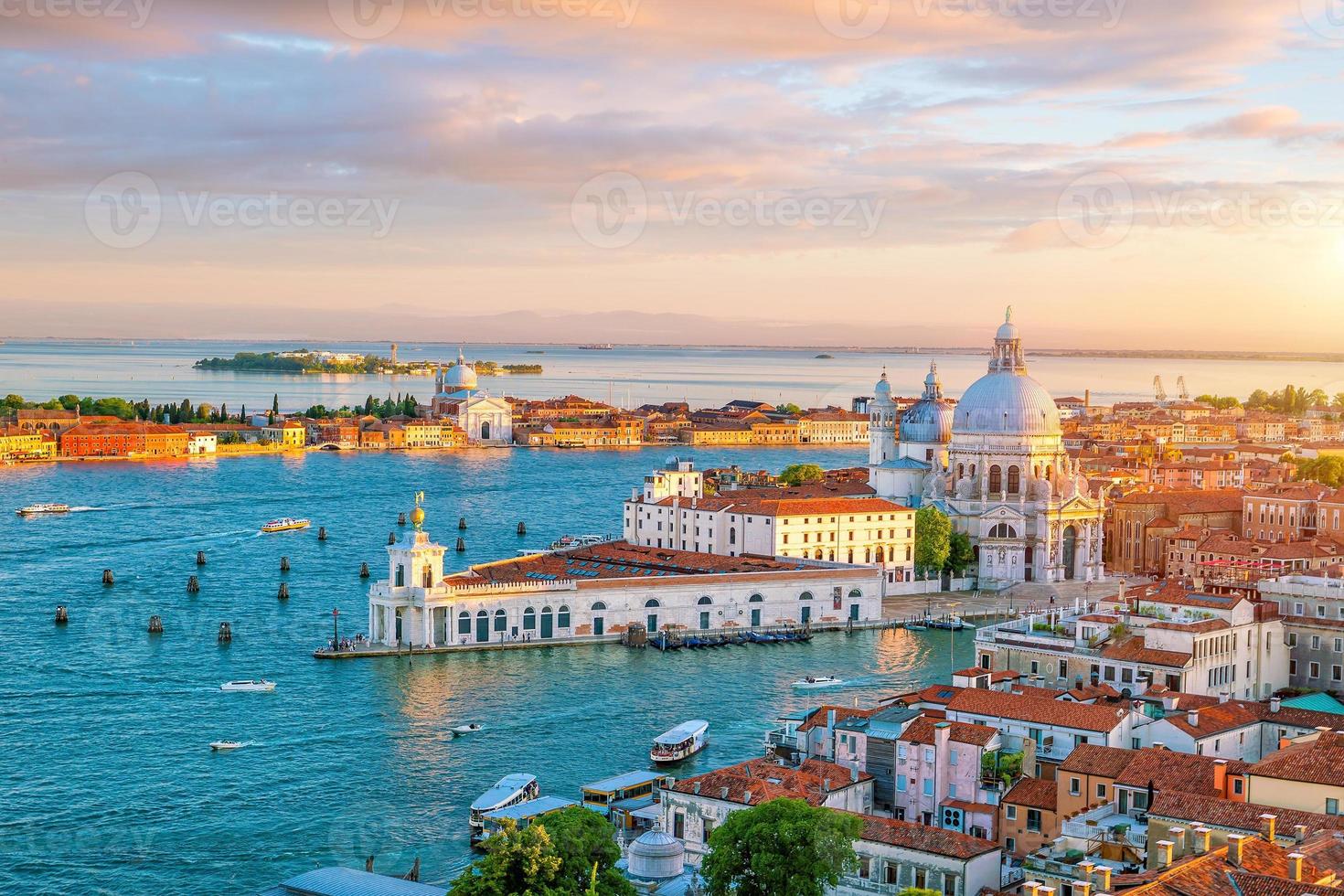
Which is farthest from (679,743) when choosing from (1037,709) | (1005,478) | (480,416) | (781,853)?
(480,416)

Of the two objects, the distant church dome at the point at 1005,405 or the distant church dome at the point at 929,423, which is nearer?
the distant church dome at the point at 1005,405

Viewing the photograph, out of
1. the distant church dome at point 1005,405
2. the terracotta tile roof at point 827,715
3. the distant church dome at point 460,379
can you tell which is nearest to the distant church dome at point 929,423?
the distant church dome at point 1005,405

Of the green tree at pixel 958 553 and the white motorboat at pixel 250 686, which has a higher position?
the green tree at pixel 958 553

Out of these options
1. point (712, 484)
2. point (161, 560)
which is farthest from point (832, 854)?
point (712, 484)

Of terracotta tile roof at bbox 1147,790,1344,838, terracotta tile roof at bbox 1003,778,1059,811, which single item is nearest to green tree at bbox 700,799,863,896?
terracotta tile roof at bbox 1147,790,1344,838

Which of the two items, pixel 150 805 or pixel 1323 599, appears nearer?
pixel 150 805

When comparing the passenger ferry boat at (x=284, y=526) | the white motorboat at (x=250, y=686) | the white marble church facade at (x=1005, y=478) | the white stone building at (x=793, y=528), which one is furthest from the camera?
the passenger ferry boat at (x=284, y=526)

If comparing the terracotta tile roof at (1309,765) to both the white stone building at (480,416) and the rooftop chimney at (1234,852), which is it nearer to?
the rooftop chimney at (1234,852)

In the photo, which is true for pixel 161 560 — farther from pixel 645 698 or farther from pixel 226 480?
pixel 226 480
